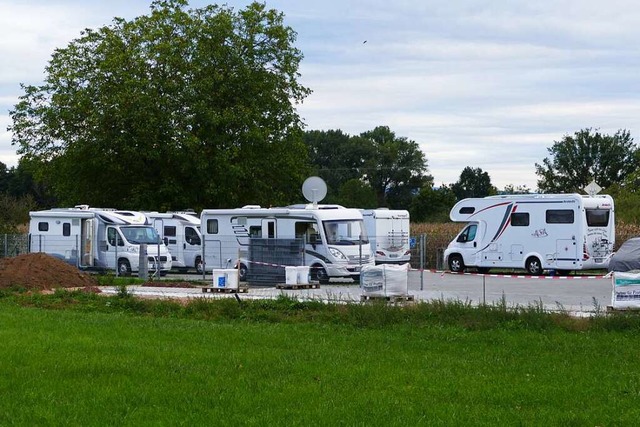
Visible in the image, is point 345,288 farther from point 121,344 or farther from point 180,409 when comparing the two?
point 180,409

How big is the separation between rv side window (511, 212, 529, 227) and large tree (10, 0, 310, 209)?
15.4m

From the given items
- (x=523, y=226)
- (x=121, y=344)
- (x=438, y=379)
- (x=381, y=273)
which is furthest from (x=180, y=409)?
(x=523, y=226)

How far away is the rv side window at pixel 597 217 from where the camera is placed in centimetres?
3438

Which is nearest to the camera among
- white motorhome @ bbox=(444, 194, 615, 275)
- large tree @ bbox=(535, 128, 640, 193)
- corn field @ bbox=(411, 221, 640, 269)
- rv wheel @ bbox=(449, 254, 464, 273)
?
white motorhome @ bbox=(444, 194, 615, 275)

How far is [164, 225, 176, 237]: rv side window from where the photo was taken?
39062 millimetres

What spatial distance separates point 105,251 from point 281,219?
8299 millimetres

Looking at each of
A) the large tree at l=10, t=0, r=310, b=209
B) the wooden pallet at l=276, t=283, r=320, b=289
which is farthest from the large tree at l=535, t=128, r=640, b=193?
the wooden pallet at l=276, t=283, r=320, b=289

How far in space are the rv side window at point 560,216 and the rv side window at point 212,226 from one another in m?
12.1

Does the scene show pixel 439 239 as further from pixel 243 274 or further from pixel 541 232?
pixel 243 274

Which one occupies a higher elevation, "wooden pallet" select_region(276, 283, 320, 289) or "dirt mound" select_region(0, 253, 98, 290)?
"dirt mound" select_region(0, 253, 98, 290)

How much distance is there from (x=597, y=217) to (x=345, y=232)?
9687 millimetres

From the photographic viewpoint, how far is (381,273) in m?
21.4

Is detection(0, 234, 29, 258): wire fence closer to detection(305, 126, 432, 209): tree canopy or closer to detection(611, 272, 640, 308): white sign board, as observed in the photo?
detection(611, 272, 640, 308): white sign board

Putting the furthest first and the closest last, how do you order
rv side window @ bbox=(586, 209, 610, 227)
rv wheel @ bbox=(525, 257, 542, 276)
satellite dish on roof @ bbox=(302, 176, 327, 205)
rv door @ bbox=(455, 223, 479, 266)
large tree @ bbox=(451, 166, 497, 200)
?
large tree @ bbox=(451, 166, 497, 200) < rv door @ bbox=(455, 223, 479, 266) < rv wheel @ bbox=(525, 257, 542, 276) < rv side window @ bbox=(586, 209, 610, 227) < satellite dish on roof @ bbox=(302, 176, 327, 205)
